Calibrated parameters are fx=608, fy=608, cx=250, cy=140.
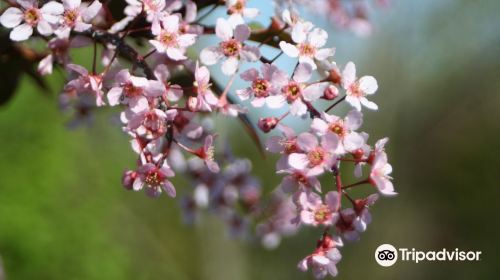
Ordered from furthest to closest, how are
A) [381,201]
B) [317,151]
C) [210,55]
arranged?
1. [381,201]
2. [210,55]
3. [317,151]

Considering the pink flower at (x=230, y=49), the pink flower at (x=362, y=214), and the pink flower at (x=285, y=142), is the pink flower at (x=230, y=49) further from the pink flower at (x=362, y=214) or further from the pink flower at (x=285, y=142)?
the pink flower at (x=362, y=214)

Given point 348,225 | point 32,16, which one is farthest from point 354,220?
point 32,16

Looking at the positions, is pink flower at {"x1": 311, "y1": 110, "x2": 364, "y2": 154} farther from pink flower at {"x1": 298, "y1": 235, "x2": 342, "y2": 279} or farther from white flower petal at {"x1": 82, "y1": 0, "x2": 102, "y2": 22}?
white flower petal at {"x1": 82, "y1": 0, "x2": 102, "y2": 22}

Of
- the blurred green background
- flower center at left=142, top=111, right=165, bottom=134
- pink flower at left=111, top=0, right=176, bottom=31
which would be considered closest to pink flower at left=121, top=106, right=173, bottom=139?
flower center at left=142, top=111, right=165, bottom=134

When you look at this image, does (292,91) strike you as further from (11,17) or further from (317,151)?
(11,17)

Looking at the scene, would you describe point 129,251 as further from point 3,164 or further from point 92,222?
point 3,164
